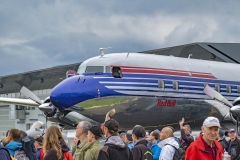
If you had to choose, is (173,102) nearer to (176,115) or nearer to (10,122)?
(176,115)

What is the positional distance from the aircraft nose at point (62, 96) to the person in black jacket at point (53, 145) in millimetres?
8304

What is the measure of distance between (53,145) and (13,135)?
2.48 metres

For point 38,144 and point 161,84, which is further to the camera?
point 161,84

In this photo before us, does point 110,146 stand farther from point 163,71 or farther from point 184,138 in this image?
point 163,71

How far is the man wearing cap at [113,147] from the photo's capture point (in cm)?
566

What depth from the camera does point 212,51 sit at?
38500 mm

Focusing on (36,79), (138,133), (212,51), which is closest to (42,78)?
(36,79)

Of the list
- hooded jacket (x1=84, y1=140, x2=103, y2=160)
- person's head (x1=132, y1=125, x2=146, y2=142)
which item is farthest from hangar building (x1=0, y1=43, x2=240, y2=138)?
hooded jacket (x1=84, y1=140, x2=103, y2=160)

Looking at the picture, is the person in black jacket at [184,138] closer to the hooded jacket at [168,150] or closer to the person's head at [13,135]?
the hooded jacket at [168,150]

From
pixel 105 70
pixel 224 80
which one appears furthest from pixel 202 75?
pixel 105 70

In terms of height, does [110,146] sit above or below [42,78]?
below

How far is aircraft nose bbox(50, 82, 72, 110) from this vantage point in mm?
14211

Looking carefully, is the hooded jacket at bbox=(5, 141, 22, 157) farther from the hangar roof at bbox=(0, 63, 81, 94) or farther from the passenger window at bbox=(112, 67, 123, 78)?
the hangar roof at bbox=(0, 63, 81, 94)

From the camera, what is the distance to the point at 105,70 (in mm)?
15062
